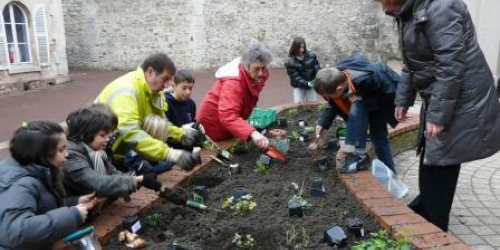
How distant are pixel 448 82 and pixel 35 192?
2210mm

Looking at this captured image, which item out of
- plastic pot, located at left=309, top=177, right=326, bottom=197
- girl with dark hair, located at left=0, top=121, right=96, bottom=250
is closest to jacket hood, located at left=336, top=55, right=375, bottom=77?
plastic pot, located at left=309, top=177, right=326, bottom=197

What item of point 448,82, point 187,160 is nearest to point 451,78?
point 448,82

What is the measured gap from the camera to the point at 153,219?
111 inches

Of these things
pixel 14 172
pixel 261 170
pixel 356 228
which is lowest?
pixel 261 170

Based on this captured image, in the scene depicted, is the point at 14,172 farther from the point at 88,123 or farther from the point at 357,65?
the point at 357,65

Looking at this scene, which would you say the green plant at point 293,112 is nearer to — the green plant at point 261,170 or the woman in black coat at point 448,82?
the green plant at point 261,170

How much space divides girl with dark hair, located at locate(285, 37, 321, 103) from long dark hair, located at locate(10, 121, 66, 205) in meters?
5.66

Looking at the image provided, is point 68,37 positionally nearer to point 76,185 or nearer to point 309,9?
point 309,9

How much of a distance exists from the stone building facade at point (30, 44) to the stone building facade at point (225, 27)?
420 centimetres

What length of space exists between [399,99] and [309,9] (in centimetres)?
1484

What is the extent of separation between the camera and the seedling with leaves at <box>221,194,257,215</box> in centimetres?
301

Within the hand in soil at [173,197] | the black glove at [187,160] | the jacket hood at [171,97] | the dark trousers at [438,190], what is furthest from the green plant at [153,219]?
the jacket hood at [171,97]

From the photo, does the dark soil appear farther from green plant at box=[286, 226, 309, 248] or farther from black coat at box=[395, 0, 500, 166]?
black coat at box=[395, 0, 500, 166]

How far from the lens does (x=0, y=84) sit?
1184cm
